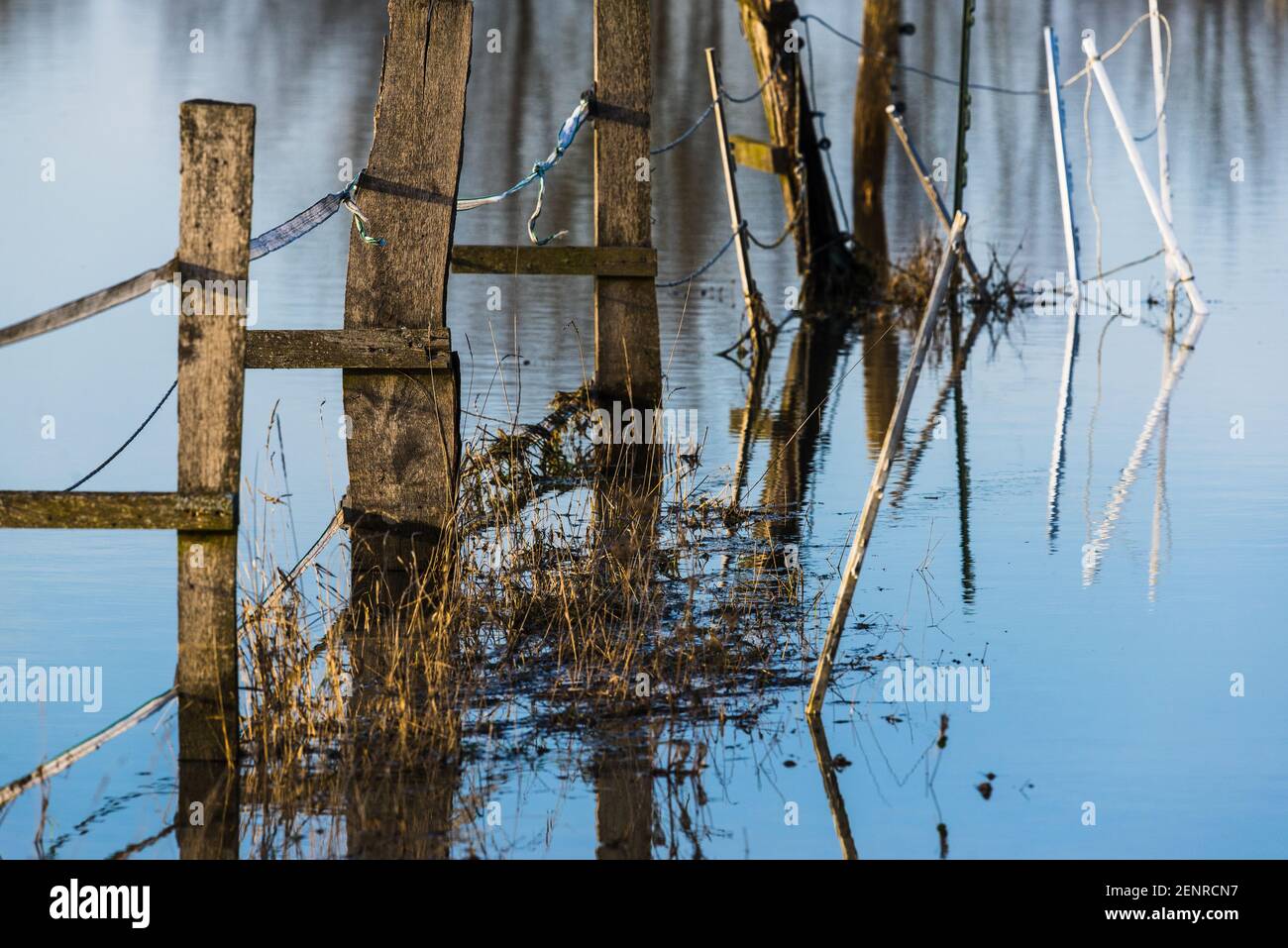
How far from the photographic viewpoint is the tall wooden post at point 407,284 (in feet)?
23.8

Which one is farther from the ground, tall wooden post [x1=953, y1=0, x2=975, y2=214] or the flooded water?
tall wooden post [x1=953, y1=0, x2=975, y2=214]

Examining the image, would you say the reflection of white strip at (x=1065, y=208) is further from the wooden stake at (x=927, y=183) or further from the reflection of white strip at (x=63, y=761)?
the reflection of white strip at (x=63, y=761)

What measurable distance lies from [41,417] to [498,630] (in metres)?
5.61

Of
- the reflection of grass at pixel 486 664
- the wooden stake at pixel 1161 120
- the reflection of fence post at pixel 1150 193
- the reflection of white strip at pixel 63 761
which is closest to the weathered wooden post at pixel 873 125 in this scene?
the reflection of fence post at pixel 1150 193

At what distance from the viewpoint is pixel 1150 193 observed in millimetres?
14984

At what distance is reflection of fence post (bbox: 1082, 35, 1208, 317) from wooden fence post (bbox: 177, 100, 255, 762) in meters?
10.3

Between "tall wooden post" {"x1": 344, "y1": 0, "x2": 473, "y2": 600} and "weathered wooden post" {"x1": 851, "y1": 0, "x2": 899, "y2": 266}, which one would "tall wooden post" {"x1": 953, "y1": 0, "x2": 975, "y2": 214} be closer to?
"weathered wooden post" {"x1": 851, "y1": 0, "x2": 899, "y2": 266}

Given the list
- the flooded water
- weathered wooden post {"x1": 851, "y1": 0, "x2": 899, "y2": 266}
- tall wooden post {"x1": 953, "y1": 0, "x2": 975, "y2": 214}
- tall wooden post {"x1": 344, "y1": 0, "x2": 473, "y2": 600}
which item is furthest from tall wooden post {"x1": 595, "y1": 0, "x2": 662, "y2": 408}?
weathered wooden post {"x1": 851, "y1": 0, "x2": 899, "y2": 266}

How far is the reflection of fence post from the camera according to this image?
14875 mm

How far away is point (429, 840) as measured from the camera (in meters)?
5.34

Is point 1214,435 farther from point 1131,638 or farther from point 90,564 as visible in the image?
point 90,564
